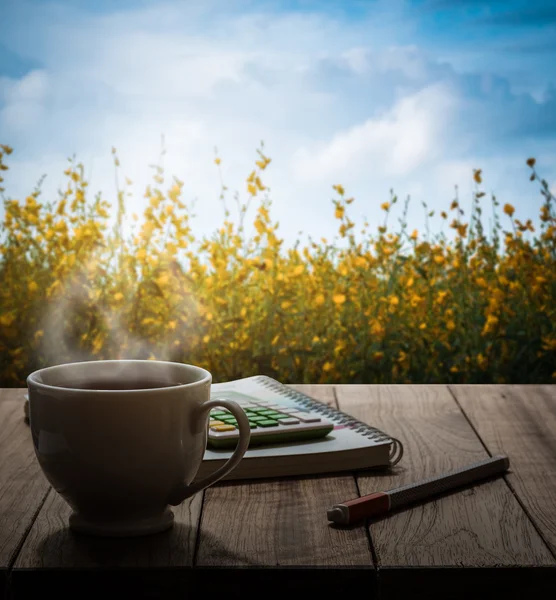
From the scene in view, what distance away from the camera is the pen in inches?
21.9

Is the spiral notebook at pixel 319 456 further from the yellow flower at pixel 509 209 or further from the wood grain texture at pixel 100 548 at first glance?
the yellow flower at pixel 509 209

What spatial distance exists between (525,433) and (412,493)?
1.01 feet

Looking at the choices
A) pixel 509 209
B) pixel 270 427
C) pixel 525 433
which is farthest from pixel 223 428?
pixel 509 209

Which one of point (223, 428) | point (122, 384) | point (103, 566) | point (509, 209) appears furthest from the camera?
point (509, 209)

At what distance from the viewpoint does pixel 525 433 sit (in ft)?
2.82

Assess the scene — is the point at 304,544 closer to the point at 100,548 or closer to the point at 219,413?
the point at 100,548

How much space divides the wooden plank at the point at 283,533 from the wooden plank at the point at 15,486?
5.1 inches

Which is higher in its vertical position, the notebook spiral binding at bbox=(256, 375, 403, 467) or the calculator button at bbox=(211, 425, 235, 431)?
the calculator button at bbox=(211, 425, 235, 431)

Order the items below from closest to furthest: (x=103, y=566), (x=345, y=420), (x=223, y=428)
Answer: (x=103, y=566), (x=223, y=428), (x=345, y=420)

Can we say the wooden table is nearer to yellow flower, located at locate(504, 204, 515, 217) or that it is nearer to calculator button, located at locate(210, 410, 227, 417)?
calculator button, located at locate(210, 410, 227, 417)

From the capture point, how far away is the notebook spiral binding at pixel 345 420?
73 centimetres

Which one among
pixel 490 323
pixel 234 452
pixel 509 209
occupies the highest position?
pixel 509 209

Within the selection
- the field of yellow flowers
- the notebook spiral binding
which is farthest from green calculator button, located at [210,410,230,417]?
the field of yellow flowers

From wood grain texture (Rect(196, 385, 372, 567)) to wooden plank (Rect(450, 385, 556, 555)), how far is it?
0.49 feet
